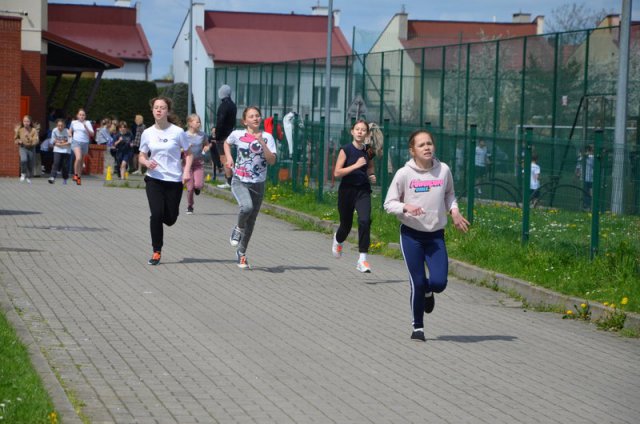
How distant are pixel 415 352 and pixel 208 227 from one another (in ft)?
32.6

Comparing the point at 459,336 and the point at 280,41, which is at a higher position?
the point at 280,41

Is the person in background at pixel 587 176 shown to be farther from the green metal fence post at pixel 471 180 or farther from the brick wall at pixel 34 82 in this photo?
the brick wall at pixel 34 82

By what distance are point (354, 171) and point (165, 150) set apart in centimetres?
212

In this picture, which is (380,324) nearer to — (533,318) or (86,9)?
(533,318)

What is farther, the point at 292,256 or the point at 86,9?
the point at 86,9

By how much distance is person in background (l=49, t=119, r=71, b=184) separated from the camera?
2856 centimetres

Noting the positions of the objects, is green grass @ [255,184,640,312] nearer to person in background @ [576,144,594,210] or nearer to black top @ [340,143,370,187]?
person in background @ [576,144,594,210]

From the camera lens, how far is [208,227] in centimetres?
1867

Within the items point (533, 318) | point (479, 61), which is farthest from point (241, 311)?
point (479, 61)

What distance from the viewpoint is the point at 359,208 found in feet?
44.8

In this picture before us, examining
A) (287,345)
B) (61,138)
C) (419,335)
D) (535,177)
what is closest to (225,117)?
(61,138)

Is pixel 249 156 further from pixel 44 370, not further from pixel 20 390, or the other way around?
pixel 20 390

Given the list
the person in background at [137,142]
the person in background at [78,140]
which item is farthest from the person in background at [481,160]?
the person in background at [137,142]

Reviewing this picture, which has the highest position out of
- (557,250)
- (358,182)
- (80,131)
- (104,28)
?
(104,28)
